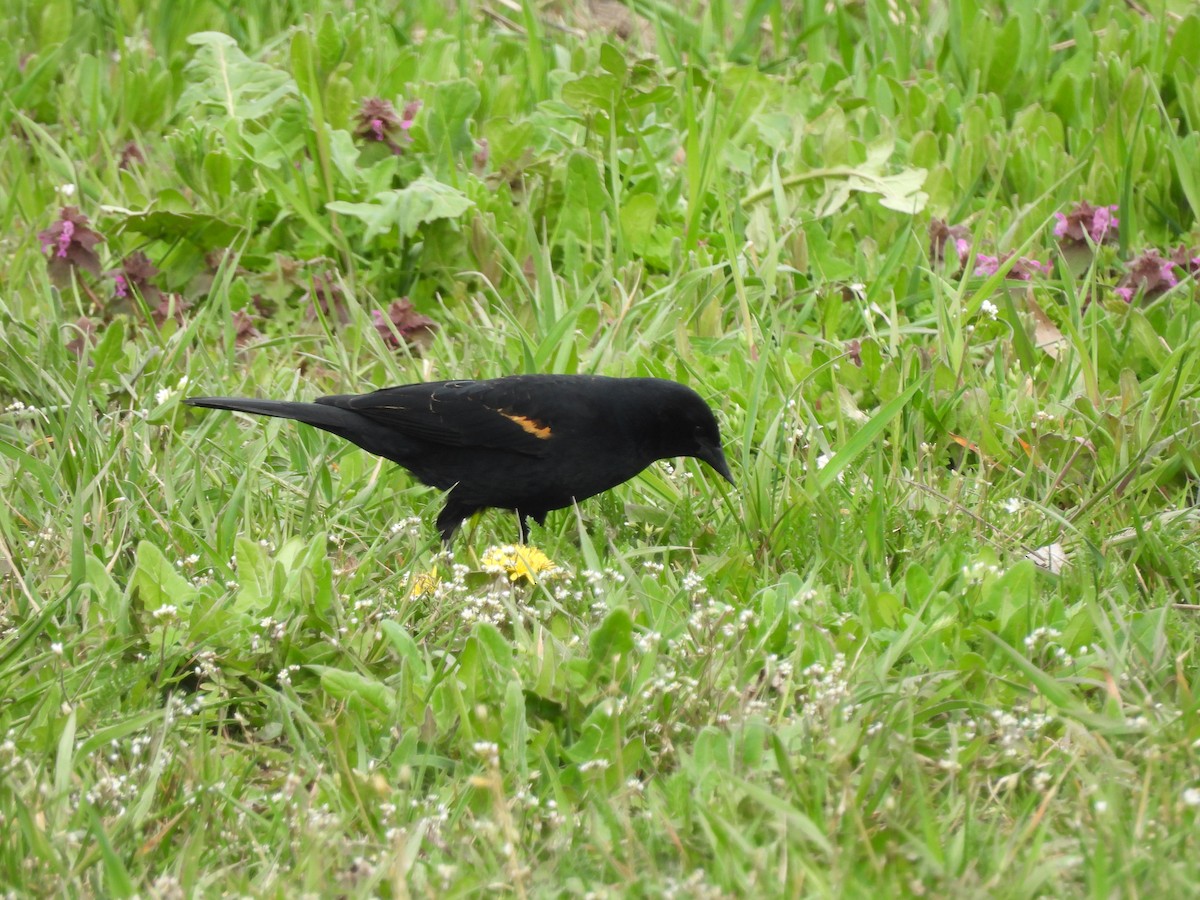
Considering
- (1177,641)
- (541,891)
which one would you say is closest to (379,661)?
(541,891)

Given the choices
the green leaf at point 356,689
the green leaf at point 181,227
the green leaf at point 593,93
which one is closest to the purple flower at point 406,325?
the green leaf at point 181,227

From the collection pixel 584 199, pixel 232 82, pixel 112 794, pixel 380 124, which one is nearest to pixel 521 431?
pixel 584 199

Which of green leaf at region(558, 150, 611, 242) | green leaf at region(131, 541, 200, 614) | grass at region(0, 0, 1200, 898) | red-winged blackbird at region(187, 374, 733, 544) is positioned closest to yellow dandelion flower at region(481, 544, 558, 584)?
grass at region(0, 0, 1200, 898)

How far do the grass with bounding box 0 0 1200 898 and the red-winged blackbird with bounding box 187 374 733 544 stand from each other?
15cm

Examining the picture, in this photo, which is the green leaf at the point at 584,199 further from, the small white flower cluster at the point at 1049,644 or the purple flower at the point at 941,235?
the small white flower cluster at the point at 1049,644

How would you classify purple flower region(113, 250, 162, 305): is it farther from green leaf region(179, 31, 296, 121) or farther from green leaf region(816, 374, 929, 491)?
green leaf region(816, 374, 929, 491)

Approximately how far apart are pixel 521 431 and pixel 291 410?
671 millimetres

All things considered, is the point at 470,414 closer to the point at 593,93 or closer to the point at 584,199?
the point at 584,199

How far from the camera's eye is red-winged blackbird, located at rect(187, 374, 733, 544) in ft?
14.2

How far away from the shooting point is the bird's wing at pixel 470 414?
173 inches

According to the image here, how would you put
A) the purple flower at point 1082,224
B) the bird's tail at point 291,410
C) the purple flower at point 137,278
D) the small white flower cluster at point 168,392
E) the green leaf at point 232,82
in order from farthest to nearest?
the green leaf at point 232,82 → the purple flower at point 137,278 → the purple flower at point 1082,224 → the small white flower cluster at point 168,392 → the bird's tail at point 291,410

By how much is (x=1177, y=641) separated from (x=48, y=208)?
452 cm

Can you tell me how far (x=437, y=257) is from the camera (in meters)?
5.65

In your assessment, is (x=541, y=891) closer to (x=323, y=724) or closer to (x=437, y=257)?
(x=323, y=724)
